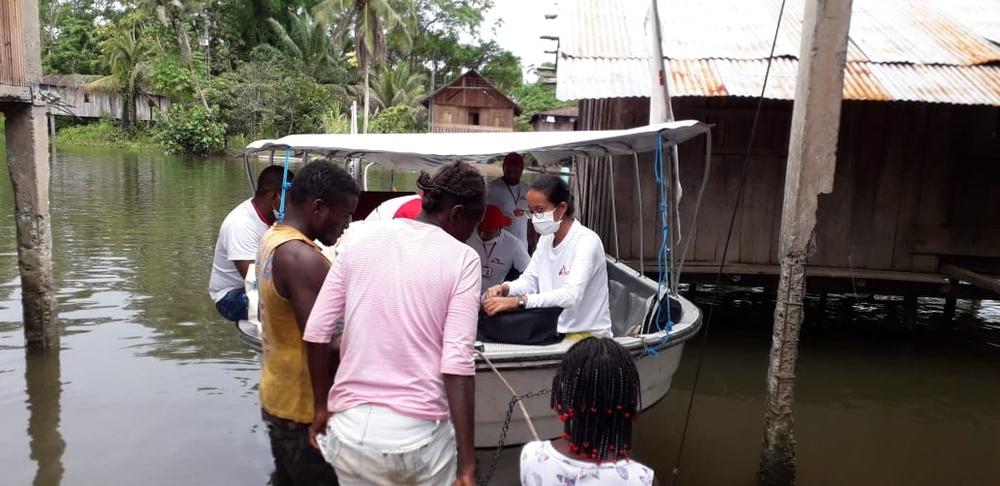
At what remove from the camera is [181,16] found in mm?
34312

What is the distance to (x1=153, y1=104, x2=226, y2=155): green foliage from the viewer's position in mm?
33094

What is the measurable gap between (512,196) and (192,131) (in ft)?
98.7

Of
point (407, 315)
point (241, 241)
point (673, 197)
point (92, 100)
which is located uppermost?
point (92, 100)

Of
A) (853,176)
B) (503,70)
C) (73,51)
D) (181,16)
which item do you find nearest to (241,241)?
(853,176)

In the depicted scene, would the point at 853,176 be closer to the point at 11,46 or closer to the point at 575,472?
the point at 575,472

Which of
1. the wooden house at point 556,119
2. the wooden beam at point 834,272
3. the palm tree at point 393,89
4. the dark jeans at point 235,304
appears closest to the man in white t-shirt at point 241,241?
the dark jeans at point 235,304

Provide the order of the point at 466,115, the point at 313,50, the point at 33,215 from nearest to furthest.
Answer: the point at 33,215 < the point at 313,50 < the point at 466,115

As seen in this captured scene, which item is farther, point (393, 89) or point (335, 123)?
point (393, 89)

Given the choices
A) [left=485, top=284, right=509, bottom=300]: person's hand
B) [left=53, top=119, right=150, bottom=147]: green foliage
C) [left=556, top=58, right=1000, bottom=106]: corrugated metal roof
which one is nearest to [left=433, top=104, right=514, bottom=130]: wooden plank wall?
[left=53, top=119, right=150, bottom=147]: green foliage

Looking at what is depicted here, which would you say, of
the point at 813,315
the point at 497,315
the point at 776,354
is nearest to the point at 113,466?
the point at 497,315

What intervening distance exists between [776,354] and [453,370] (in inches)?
125

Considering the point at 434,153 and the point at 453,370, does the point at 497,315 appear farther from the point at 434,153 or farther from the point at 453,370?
the point at 453,370

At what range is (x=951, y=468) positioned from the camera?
571 cm

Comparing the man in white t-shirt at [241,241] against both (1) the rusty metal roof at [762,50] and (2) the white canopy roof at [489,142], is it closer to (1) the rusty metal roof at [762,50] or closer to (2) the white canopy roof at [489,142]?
(2) the white canopy roof at [489,142]
